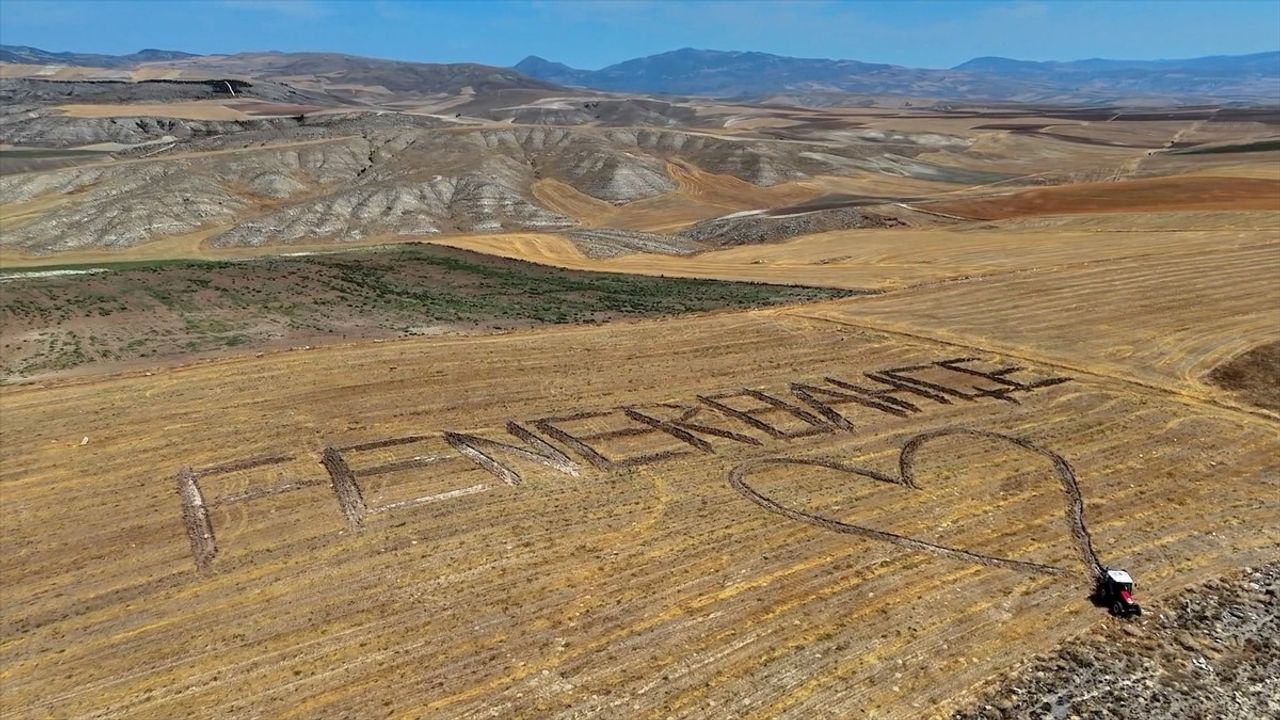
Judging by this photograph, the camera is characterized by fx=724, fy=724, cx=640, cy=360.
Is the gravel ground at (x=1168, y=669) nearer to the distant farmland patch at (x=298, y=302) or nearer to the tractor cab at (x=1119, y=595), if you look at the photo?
the tractor cab at (x=1119, y=595)

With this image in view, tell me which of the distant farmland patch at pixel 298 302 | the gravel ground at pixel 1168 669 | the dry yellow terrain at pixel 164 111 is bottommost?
the gravel ground at pixel 1168 669

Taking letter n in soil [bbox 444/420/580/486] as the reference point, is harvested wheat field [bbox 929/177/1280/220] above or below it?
above

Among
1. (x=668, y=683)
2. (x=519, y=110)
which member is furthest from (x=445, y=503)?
(x=519, y=110)

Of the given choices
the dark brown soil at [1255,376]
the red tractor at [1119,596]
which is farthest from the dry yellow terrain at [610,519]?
the dark brown soil at [1255,376]

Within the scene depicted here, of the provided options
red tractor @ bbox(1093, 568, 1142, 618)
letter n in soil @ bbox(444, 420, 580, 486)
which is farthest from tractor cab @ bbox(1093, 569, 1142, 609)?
letter n in soil @ bbox(444, 420, 580, 486)

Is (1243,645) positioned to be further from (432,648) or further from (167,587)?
(167,587)

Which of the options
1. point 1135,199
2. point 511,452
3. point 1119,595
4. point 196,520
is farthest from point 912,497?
point 1135,199

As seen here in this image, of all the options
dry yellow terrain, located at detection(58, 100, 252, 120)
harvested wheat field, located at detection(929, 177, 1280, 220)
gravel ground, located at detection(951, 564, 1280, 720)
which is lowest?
gravel ground, located at detection(951, 564, 1280, 720)

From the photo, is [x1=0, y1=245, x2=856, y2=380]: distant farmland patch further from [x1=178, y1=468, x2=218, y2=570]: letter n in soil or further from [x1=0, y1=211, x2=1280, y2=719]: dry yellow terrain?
[x1=178, y1=468, x2=218, y2=570]: letter n in soil
